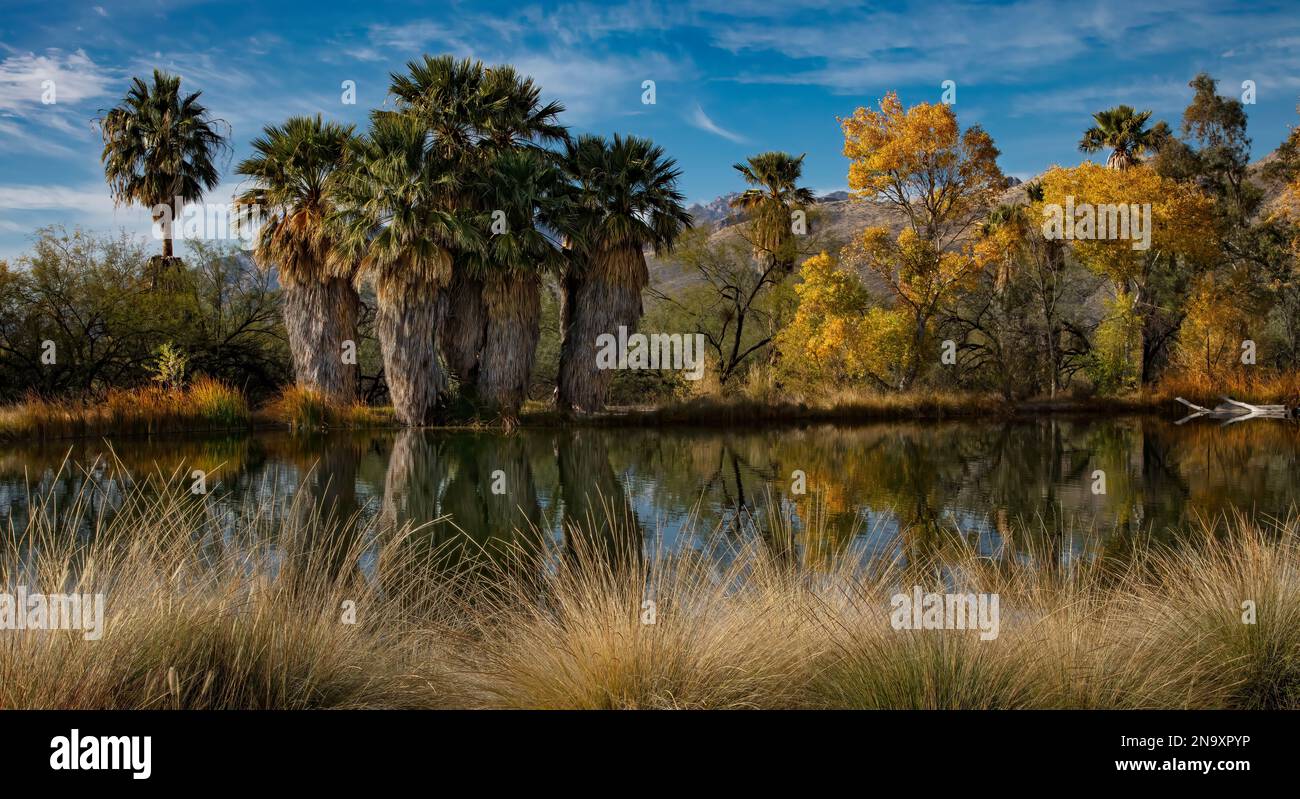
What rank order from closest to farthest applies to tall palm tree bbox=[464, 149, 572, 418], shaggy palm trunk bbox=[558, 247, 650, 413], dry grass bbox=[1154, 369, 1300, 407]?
tall palm tree bbox=[464, 149, 572, 418], shaggy palm trunk bbox=[558, 247, 650, 413], dry grass bbox=[1154, 369, 1300, 407]

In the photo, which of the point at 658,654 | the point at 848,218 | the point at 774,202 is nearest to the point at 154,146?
the point at 774,202

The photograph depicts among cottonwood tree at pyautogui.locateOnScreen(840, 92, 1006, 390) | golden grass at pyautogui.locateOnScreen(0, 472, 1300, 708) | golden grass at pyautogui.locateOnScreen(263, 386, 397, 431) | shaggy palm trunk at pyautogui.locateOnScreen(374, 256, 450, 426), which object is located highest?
cottonwood tree at pyautogui.locateOnScreen(840, 92, 1006, 390)

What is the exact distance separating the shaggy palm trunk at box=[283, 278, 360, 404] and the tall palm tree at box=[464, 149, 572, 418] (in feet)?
A: 14.4

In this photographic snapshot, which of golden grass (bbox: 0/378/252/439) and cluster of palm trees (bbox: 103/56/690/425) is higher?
cluster of palm trees (bbox: 103/56/690/425)

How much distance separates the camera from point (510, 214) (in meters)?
27.5

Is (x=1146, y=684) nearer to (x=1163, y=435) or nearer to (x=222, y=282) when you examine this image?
(x=1163, y=435)

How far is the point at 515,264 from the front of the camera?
89.3 ft

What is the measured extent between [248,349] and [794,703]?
1148 inches

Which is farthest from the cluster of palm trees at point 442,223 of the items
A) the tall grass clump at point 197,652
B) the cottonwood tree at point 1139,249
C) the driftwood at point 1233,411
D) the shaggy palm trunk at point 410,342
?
the tall grass clump at point 197,652

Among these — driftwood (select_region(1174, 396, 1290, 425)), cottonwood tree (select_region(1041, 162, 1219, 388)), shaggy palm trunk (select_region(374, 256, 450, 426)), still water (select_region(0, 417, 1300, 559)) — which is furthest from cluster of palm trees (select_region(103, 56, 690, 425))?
driftwood (select_region(1174, 396, 1290, 425))

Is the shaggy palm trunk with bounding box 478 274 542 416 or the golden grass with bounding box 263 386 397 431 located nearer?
the golden grass with bounding box 263 386 397 431

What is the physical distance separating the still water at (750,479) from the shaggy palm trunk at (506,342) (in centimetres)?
278

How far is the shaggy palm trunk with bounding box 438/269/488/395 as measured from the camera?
1138 inches

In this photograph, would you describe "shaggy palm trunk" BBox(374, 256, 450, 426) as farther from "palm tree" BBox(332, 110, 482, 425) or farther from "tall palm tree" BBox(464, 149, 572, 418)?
"tall palm tree" BBox(464, 149, 572, 418)
